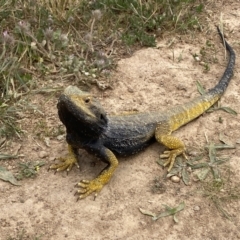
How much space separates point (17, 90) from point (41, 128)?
63 cm

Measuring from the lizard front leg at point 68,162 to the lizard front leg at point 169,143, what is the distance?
89cm

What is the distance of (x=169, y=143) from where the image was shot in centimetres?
495

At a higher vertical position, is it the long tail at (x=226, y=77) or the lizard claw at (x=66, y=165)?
the long tail at (x=226, y=77)

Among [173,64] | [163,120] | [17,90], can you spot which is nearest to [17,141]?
[17,90]

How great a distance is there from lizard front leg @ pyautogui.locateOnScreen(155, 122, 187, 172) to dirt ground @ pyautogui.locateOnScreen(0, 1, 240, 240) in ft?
0.43

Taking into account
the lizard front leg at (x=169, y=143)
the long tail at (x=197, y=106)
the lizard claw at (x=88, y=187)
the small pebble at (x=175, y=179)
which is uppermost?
the long tail at (x=197, y=106)

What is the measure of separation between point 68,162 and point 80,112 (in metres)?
0.77

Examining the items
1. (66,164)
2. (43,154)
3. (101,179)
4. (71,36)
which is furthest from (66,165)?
(71,36)

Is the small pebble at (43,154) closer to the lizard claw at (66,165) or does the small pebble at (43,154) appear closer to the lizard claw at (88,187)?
the lizard claw at (66,165)

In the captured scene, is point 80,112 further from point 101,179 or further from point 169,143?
point 169,143

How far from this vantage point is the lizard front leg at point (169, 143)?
4.86 m

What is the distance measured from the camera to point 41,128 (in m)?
5.27

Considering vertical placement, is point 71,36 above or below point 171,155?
below

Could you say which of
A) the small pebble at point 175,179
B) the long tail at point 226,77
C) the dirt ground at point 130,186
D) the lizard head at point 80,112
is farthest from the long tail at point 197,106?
the lizard head at point 80,112
